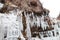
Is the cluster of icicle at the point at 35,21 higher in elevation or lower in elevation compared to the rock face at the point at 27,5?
lower

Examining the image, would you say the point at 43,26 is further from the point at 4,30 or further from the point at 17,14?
the point at 4,30

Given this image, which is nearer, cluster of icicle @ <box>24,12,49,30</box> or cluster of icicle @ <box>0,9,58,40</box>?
cluster of icicle @ <box>0,9,58,40</box>

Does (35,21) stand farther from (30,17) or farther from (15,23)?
(15,23)

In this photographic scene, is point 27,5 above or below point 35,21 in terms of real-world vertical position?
above

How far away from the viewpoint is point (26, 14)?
6.86 feet

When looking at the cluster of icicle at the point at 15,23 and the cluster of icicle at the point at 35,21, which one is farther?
the cluster of icicle at the point at 35,21

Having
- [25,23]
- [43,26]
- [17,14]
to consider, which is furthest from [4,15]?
[43,26]

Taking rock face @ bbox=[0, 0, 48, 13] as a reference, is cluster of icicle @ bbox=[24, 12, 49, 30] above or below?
below

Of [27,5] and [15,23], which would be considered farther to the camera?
[27,5]

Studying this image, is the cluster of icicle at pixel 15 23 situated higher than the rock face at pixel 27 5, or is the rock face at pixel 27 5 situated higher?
the rock face at pixel 27 5

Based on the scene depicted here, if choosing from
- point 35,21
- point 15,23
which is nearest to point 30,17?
point 35,21

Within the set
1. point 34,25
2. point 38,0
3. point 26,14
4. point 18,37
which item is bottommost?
point 18,37

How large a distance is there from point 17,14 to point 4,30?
A: 29 centimetres

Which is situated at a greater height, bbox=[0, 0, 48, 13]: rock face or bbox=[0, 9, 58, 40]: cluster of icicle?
bbox=[0, 0, 48, 13]: rock face
